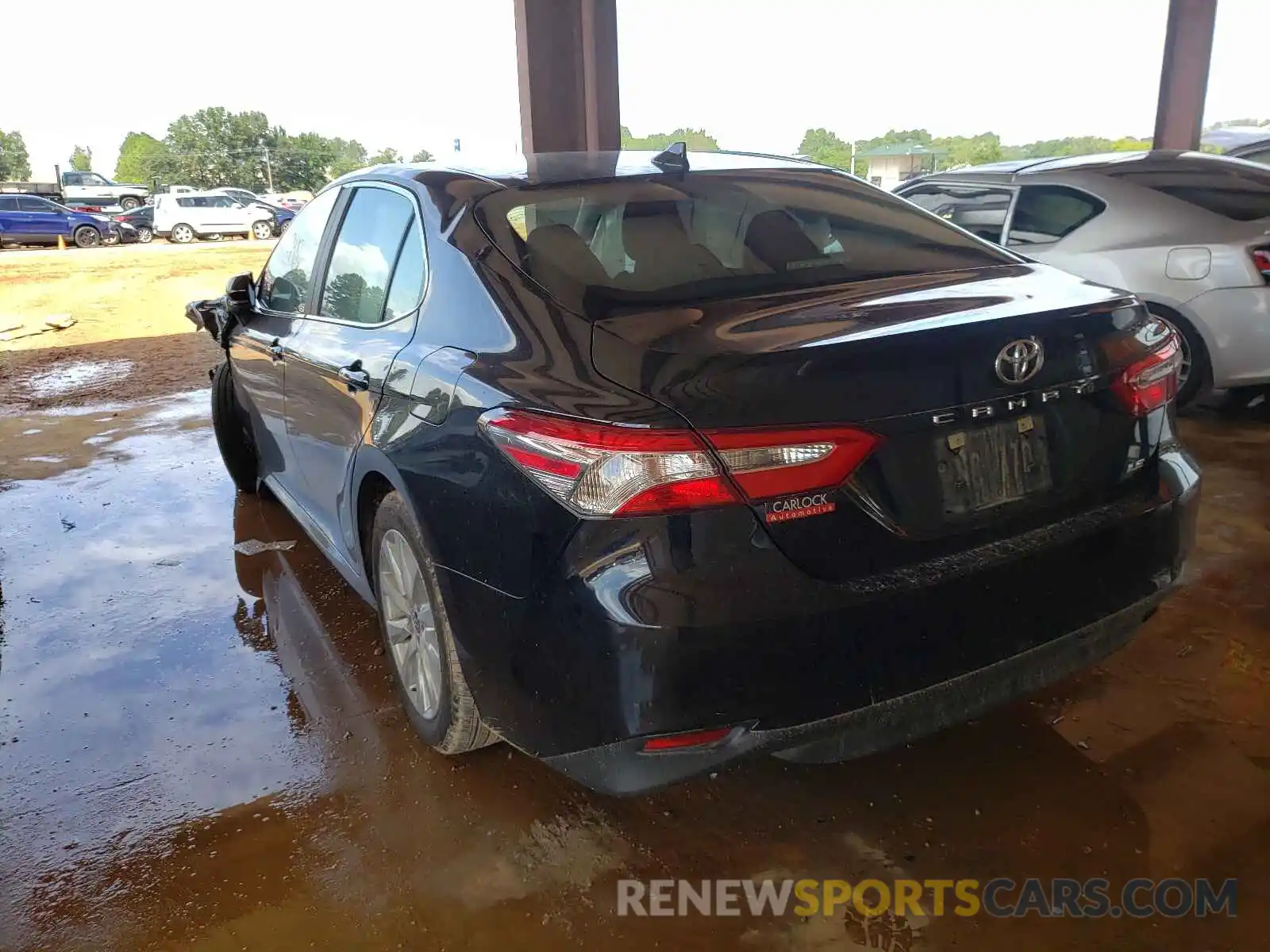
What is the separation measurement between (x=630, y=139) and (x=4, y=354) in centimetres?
697

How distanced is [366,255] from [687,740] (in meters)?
1.87

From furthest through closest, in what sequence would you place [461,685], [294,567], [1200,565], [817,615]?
[294,567] < [1200,565] < [461,685] < [817,615]

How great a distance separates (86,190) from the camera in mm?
40812

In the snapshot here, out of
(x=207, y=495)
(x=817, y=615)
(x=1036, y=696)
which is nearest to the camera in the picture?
(x=817, y=615)

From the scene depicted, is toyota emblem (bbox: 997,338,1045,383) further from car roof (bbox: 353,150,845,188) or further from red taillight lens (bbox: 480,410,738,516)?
car roof (bbox: 353,150,845,188)

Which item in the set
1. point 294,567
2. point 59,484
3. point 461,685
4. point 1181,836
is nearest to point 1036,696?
point 1181,836

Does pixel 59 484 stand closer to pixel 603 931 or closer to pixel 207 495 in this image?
pixel 207 495

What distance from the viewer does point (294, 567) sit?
4.08 meters

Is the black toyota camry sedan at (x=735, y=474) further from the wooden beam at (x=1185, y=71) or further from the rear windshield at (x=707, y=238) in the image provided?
the wooden beam at (x=1185, y=71)

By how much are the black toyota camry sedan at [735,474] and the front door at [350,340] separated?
0.03 m

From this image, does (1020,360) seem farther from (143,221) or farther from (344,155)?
(344,155)

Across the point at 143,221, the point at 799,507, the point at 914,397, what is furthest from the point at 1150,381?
the point at 143,221

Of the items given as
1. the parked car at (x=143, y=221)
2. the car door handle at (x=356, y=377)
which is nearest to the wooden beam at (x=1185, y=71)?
the car door handle at (x=356, y=377)

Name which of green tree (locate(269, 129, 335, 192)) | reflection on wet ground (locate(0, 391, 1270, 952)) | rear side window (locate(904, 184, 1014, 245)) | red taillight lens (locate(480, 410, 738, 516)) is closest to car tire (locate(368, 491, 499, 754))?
reflection on wet ground (locate(0, 391, 1270, 952))
